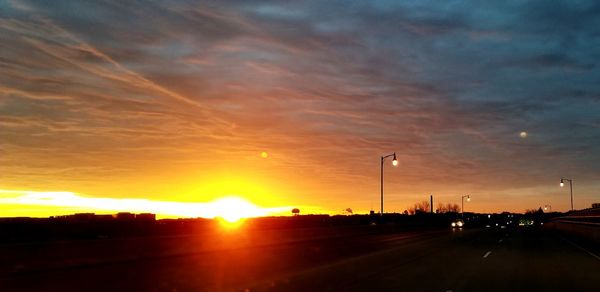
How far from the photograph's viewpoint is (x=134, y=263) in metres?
20.3

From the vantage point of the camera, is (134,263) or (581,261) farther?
(581,261)

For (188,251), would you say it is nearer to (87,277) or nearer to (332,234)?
(87,277)

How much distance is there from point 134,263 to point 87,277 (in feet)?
Answer: 14.0

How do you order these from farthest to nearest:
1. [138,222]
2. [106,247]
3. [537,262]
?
[138,222], [537,262], [106,247]

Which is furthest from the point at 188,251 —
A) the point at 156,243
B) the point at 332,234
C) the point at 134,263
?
the point at 332,234

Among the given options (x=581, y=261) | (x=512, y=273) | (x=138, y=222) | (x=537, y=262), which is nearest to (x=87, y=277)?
(x=512, y=273)

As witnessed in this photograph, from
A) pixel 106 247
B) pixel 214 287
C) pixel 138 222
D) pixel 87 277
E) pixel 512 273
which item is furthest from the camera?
pixel 138 222

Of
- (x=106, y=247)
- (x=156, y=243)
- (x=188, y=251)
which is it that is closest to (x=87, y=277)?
(x=106, y=247)

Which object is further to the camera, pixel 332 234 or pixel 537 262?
pixel 332 234

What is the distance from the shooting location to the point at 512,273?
18328 millimetres

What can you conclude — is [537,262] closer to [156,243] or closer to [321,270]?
[321,270]

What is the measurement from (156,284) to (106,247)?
15.7 ft

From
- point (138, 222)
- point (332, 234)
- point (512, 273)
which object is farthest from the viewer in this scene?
point (138, 222)

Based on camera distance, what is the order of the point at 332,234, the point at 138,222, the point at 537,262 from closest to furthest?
the point at 537,262
the point at 332,234
the point at 138,222
